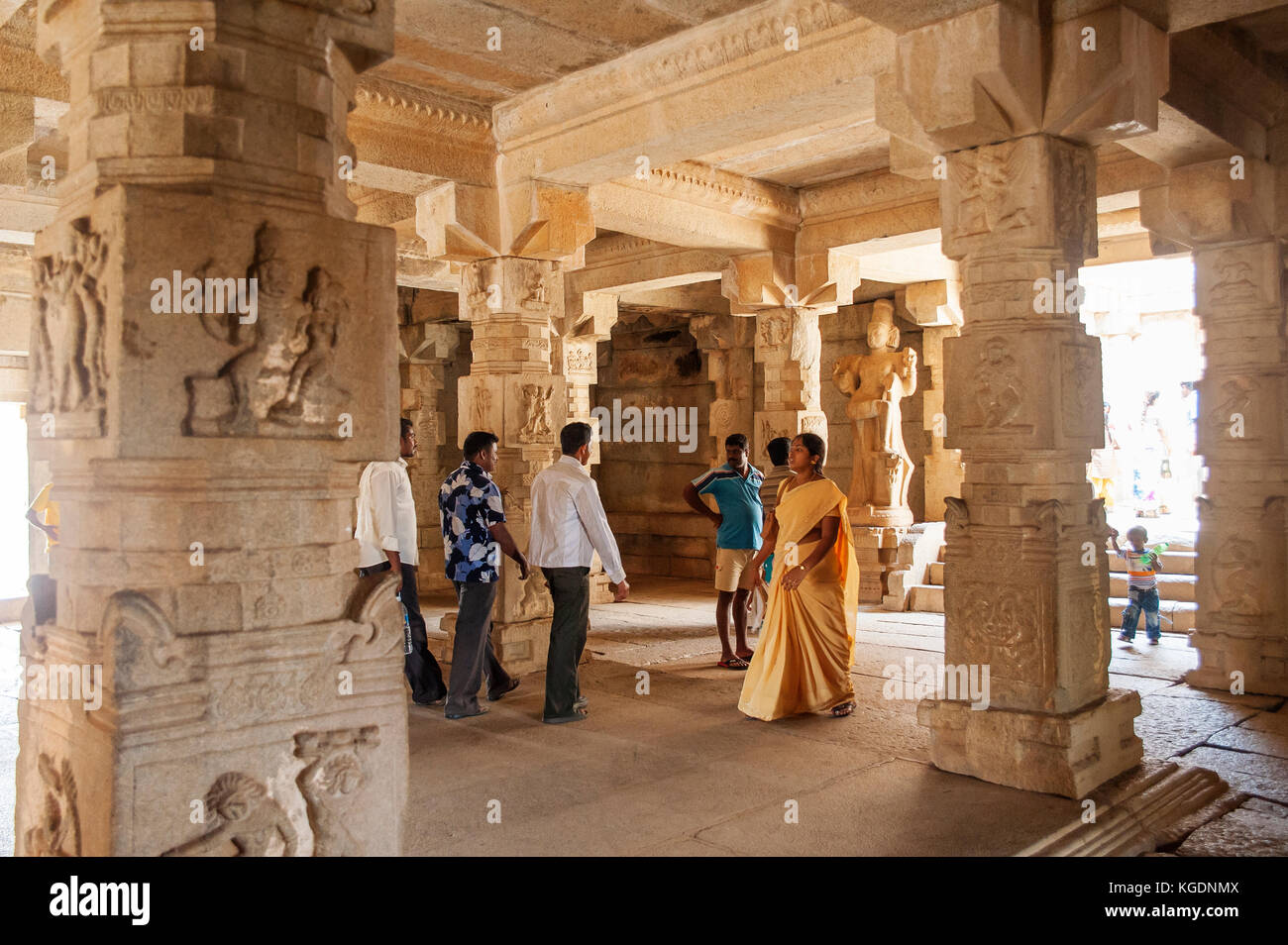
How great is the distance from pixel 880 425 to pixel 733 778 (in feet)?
23.0

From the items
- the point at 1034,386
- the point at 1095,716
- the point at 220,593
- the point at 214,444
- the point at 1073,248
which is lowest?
the point at 1095,716

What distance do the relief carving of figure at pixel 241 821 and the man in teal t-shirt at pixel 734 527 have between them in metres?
4.91

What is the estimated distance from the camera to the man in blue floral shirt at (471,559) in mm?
5398

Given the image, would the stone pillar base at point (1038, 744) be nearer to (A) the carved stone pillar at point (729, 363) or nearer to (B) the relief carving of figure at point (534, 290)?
(B) the relief carving of figure at point (534, 290)

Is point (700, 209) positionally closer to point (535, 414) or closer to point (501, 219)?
point (501, 219)

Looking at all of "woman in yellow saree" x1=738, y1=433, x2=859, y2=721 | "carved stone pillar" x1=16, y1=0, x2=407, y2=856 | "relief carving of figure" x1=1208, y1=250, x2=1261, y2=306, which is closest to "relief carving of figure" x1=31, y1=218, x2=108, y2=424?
"carved stone pillar" x1=16, y1=0, x2=407, y2=856

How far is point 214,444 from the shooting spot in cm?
211

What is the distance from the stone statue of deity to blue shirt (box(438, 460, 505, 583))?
5812 millimetres

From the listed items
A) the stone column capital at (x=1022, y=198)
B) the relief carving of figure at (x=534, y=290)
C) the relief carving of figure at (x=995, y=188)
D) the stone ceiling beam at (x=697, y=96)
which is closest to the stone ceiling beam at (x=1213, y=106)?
the stone column capital at (x=1022, y=198)

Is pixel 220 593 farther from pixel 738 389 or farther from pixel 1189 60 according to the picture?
pixel 738 389

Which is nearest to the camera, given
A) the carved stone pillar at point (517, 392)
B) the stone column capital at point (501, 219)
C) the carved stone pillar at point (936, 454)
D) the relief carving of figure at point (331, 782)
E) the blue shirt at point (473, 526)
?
the relief carving of figure at point (331, 782)

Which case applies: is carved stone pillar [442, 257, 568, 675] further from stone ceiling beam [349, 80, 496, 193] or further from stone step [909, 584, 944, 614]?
stone step [909, 584, 944, 614]
